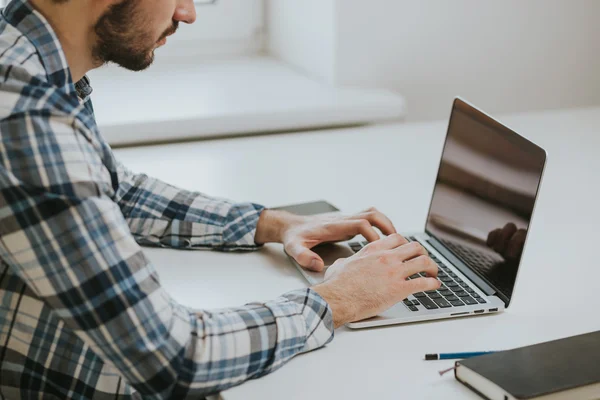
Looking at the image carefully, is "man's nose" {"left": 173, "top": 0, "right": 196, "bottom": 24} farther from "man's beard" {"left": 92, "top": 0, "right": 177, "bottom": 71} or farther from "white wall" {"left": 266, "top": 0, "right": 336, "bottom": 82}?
"white wall" {"left": 266, "top": 0, "right": 336, "bottom": 82}

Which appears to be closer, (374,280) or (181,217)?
(374,280)

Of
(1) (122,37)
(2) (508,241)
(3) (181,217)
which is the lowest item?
(3) (181,217)

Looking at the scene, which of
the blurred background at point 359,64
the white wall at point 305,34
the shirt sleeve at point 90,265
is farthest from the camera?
the white wall at point 305,34

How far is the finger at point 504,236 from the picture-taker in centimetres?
112

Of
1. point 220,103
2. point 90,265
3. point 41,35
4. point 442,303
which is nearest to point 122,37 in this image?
point 41,35

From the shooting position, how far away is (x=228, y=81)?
2307 mm

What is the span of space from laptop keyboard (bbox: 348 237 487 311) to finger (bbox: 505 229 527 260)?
68mm

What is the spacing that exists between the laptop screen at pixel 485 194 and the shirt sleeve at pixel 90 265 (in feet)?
1.36

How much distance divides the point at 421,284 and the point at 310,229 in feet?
0.86

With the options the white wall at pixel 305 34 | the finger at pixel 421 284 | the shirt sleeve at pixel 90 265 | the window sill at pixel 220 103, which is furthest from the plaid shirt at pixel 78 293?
the white wall at pixel 305 34

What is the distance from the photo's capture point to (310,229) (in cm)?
129

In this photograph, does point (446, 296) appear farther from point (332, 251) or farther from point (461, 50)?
point (461, 50)

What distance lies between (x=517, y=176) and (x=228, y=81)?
1.30 meters

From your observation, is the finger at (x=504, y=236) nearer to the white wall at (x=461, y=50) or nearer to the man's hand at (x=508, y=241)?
the man's hand at (x=508, y=241)
